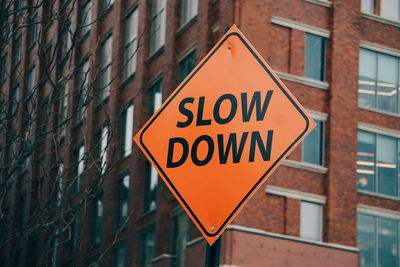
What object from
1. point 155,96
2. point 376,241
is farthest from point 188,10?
point 376,241

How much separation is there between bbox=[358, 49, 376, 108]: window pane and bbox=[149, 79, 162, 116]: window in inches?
284

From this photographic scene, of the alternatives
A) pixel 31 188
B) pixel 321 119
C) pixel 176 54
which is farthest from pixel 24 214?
pixel 321 119

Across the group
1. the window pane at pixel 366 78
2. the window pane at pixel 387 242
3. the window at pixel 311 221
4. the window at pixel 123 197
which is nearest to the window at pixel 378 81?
the window pane at pixel 366 78

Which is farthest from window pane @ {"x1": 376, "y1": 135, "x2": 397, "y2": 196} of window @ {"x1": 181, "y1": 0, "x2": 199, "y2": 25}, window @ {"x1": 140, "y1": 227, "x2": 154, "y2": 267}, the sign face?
the sign face

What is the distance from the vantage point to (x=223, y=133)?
769cm

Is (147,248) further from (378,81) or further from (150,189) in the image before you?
(378,81)

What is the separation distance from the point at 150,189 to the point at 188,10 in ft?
21.6

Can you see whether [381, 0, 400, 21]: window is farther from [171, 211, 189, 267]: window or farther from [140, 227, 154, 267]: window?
[140, 227, 154, 267]: window

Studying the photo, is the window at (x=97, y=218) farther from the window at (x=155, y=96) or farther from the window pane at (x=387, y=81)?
the window pane at (x=387, y=81)

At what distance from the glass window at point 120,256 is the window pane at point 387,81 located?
11.5m

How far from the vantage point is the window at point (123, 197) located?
40.6 m

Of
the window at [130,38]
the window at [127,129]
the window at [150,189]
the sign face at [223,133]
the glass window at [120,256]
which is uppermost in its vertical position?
the window at [130,38]

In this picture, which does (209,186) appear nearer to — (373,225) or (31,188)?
(373,225)

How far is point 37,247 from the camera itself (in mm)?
52188
